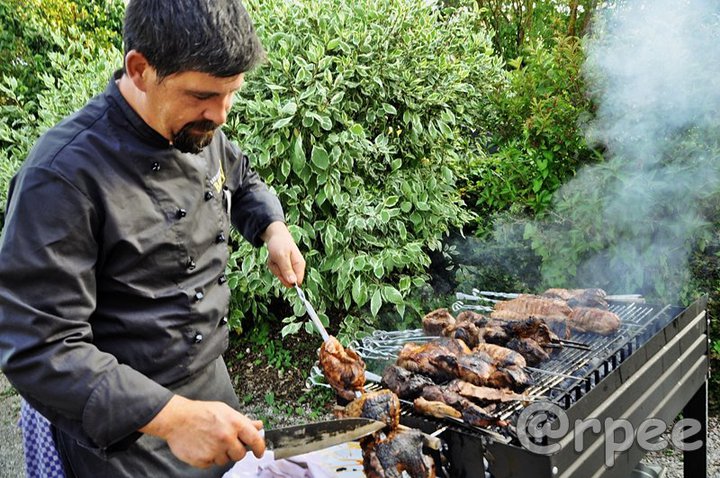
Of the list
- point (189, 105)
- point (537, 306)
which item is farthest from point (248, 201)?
point (537, 306)

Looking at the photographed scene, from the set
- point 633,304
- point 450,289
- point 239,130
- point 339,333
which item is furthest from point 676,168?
point 239,130

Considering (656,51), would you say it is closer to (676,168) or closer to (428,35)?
(676,168)

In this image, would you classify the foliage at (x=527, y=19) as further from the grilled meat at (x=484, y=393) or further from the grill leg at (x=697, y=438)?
the grilled meat at (x=484, y=393)

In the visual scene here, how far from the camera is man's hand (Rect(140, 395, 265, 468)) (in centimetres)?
164

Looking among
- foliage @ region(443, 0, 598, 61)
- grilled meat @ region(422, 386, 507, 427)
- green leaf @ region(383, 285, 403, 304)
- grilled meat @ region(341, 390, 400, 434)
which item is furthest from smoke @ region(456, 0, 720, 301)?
foliage @ region(443, 0, 598, 61)

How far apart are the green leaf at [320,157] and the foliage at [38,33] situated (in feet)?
14.3

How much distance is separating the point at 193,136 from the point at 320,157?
2.80 meters

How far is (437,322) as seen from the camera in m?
3.22

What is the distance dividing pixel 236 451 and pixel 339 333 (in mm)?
3463

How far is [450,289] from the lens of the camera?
5.77m

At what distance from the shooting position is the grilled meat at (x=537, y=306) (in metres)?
3.19

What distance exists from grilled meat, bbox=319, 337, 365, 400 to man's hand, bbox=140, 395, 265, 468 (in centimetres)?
79

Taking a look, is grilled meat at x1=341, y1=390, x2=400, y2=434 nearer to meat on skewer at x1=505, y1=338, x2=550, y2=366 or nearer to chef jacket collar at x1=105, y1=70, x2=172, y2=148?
meat on skewer at x1=505, y1=338, x2=550, y2=366

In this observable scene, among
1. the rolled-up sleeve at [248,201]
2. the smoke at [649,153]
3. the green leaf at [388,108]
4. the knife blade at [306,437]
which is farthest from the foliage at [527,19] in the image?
the knife blade at [306,437]
